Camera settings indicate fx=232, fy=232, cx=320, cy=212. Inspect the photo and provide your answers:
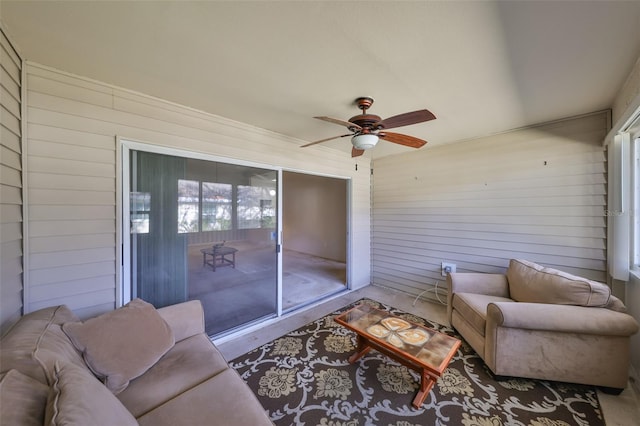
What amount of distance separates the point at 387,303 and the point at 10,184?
3.93 metres

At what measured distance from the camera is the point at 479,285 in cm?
269

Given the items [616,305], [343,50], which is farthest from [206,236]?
[616,305]

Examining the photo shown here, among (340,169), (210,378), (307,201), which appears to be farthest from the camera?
(307,201)

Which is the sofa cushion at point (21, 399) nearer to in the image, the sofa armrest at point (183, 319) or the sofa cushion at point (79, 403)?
the sofa cushion at point (79, 403)

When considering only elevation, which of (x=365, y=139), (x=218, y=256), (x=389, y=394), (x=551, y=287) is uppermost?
(x=365, y=139)

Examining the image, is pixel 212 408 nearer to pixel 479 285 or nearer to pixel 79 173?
pixel 79 173

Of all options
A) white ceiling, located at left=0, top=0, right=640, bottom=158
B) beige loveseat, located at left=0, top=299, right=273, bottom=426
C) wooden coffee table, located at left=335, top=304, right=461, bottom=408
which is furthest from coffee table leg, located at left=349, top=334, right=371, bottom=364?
white ceiling, located at left=0, top=0, right=640, bottom=158

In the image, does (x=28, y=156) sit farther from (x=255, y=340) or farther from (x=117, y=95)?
(x=255, y=340)

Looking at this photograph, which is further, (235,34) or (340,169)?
(340,169)

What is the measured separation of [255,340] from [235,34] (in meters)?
2.74

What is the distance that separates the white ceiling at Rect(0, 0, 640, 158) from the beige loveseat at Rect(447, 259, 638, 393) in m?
1.74

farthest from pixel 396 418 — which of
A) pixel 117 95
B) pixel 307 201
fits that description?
pixel 307 201

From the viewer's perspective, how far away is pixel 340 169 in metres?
3.87

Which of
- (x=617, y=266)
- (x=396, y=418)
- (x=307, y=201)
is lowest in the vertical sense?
(x=396, y=418)
